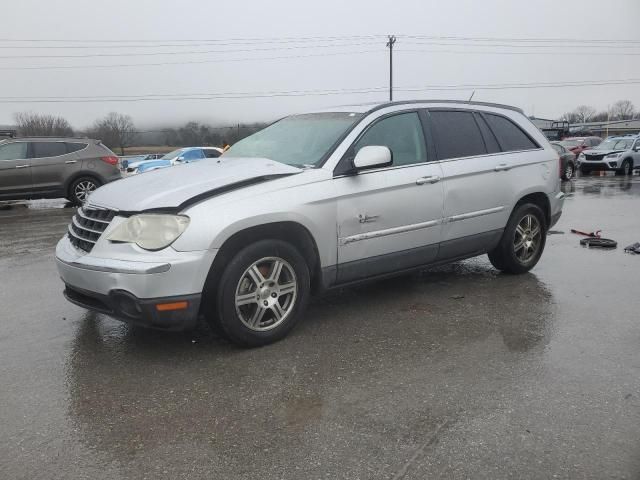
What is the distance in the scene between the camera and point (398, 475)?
248 cm

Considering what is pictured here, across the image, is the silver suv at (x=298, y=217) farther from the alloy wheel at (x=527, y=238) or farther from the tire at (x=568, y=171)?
the tire at (x=568, y=171)

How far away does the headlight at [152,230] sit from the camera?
3.55 m

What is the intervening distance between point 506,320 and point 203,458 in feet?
9.30

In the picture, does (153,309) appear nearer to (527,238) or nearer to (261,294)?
(261,294)

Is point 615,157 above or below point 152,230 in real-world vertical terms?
below

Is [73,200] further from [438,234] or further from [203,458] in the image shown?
[203,458]

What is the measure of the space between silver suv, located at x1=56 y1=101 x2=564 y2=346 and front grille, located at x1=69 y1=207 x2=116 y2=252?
0.05ft

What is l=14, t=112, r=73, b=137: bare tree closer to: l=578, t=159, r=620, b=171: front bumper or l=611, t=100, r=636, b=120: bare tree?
l=578, t=159, r=620, b=171: front bumper

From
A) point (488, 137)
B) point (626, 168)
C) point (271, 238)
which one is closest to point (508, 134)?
point (488, 137)

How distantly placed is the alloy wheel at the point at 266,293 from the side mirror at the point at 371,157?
958mm

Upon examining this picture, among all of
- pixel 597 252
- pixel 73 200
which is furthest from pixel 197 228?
pixel 73 200

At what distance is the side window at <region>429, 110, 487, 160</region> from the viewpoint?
5.09 meters

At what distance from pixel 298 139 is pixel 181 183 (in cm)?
128

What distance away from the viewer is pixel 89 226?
399 centimetres
